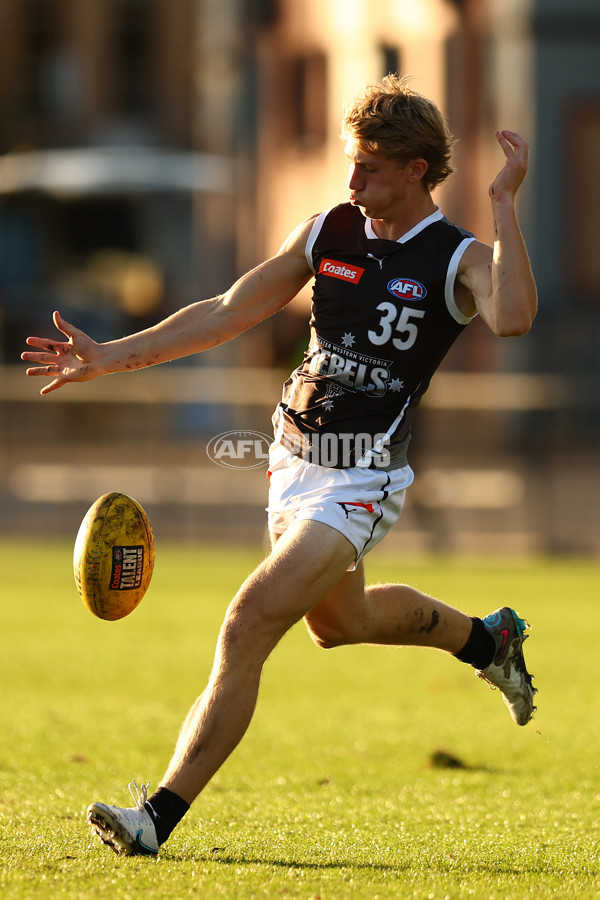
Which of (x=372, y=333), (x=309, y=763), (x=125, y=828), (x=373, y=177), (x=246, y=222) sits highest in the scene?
(x=373, y=177)

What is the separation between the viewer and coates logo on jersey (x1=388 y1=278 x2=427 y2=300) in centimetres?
513

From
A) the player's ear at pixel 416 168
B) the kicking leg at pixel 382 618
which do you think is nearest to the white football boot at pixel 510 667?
the kicking leg at pixel 382 618

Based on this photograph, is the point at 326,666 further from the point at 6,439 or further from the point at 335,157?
the point at 335,157

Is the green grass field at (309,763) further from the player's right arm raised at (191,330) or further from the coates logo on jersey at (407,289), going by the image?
the coates logo on jersey at (407,289)

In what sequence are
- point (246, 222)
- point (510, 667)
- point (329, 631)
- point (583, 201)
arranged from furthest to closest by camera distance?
point (246, 222), point (583, 201), point (510, 667), point (329, 631)

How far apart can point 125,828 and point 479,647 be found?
173 cm

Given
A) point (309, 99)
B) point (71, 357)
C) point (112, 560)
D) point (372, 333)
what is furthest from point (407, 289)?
point (309, 99)

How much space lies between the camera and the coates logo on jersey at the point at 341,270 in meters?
5.20

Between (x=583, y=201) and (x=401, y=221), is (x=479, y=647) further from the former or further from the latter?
(x=583, y=201)

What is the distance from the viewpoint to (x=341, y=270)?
5.24 metres

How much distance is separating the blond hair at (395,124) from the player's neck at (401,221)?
11 cm

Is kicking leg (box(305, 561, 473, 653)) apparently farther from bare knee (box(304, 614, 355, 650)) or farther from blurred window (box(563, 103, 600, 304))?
blurred window (box(563, 103, 600, 304))

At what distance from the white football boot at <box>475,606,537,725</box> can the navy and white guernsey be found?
1.00m

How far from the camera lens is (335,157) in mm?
27344
